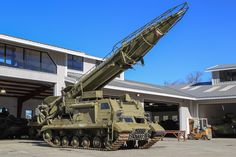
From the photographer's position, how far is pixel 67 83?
27312 millimetres

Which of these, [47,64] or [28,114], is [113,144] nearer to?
[47,64]

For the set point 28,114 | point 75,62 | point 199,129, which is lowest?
point 199,129

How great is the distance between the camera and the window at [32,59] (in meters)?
25.2

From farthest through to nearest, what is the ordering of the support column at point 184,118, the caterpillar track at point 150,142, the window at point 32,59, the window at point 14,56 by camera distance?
the support column at point 184,118 → the window at point 32,59 → the window at point 14,56 → the caterpillar track at point 150,142

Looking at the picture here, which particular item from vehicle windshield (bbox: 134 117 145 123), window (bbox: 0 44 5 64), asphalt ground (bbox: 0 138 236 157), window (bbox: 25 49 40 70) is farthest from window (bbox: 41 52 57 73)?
vehicle windshield (bbox: 134 117 145 123)

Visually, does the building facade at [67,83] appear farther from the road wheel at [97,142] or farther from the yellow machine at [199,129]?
the road wheel at [97,142]

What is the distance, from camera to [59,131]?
884 inches

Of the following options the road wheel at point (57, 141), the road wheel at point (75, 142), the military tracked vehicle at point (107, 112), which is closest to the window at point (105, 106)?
the military tracked vehicle at point (107, 112)

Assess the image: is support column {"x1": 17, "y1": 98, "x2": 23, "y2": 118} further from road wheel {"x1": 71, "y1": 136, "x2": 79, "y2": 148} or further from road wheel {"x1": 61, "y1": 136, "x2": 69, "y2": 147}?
road wheel {"x1": 71, "y1": 136, "x2": 79, "y2": 148}

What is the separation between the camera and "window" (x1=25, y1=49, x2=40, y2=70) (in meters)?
25.2

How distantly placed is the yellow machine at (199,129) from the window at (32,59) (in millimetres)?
16655

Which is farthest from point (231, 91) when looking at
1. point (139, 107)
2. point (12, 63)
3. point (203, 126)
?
point (12, 63)

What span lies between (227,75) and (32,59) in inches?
989

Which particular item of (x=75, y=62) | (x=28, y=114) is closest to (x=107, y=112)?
(x=75, y=62)
